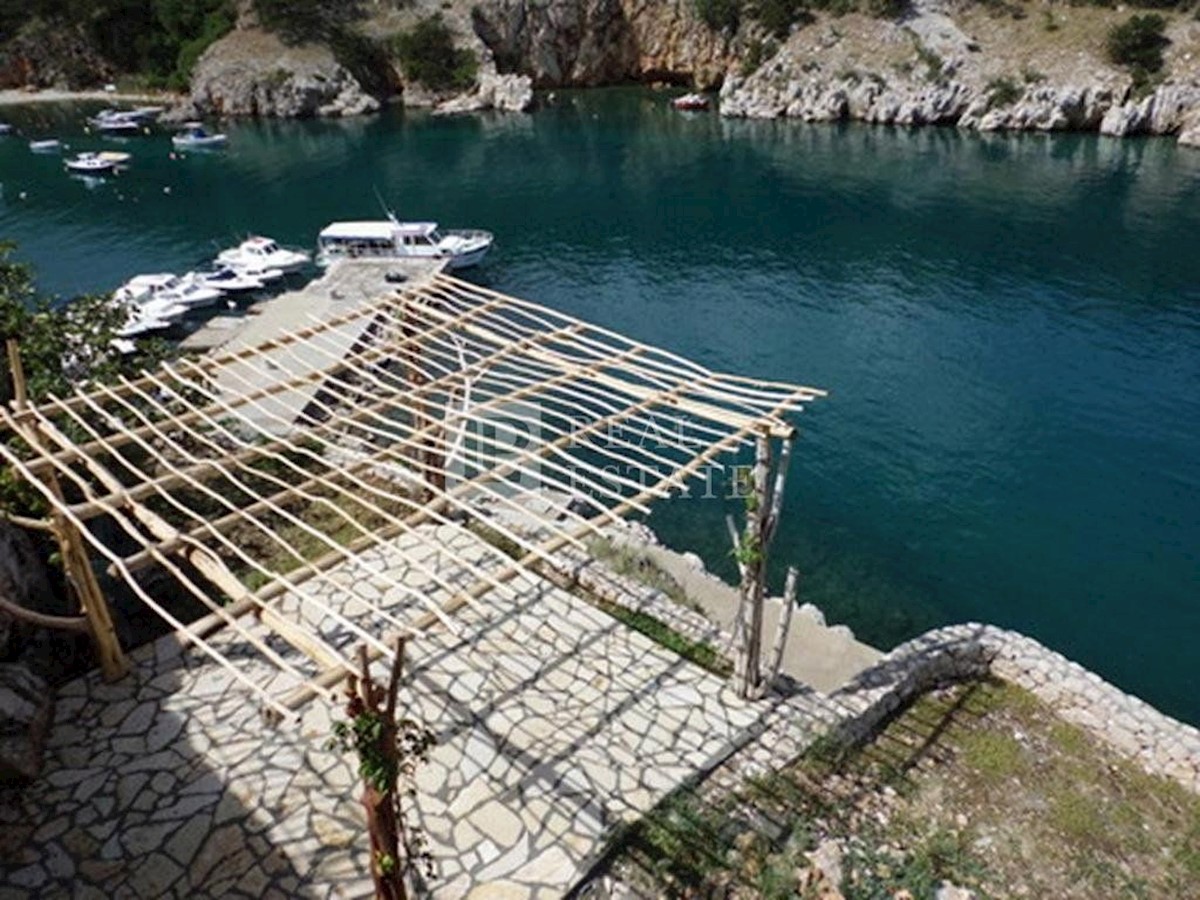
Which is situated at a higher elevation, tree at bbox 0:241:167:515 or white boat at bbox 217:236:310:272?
tree at bbox 0:241:167:515

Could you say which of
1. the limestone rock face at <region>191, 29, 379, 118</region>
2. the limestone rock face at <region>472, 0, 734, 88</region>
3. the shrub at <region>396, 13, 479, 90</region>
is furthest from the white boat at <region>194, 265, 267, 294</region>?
the limestone rock face at <region>472, 0, 734, 88</region>

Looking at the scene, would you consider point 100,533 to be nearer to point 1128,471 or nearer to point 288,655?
point 288,655

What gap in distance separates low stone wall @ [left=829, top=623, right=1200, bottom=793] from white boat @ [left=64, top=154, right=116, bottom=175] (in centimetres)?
6185

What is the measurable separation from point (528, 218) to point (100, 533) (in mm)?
38495

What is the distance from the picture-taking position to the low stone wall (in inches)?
470

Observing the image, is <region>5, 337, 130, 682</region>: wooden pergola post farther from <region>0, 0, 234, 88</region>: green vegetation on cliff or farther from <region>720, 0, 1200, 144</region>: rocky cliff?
<region>0, 0, 234, 88</region>: green vegetation on cliff

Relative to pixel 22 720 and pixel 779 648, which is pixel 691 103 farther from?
pixel 22 720

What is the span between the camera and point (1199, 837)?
10859 millimetres

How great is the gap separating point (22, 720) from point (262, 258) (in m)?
31.5

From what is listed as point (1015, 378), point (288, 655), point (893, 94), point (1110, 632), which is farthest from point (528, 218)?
point (288, 655)

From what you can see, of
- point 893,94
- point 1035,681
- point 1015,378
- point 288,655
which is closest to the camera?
point 288,655

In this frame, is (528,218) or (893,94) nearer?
(528,218)

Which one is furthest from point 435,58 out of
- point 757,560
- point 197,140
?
point 757,560

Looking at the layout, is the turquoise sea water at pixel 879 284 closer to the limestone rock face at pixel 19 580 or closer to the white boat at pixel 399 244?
the white boat at pixel 399 244
